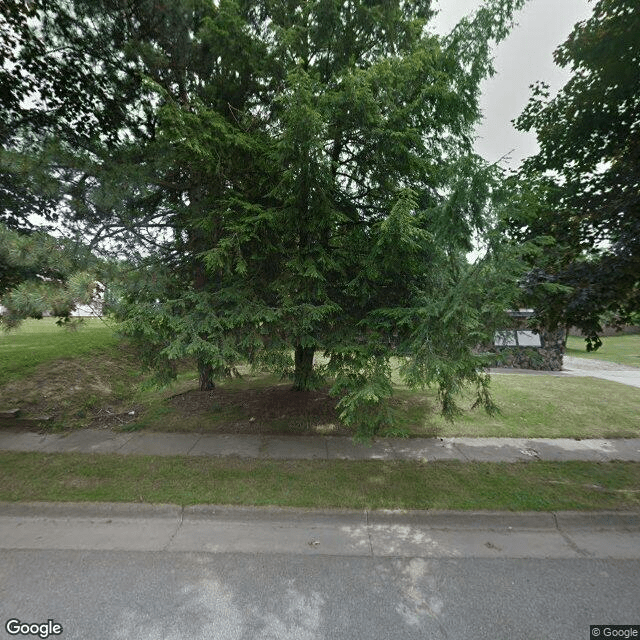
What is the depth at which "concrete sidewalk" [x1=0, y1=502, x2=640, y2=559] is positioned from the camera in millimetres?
3184

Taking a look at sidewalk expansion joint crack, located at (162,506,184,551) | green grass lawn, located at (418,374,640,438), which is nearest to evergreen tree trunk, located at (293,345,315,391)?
green grass lawn, located at (418,374,640,438)

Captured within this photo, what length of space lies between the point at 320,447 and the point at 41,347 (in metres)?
9.76

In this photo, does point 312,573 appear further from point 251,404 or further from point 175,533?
point 251,404

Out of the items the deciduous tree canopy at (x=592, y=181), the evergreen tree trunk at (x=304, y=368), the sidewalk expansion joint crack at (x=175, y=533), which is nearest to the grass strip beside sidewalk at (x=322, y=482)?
the sidewalk expansion joint crack at (x=175, y=533)

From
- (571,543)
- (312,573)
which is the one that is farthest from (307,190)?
(571,543)

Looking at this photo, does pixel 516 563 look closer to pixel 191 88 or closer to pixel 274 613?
pixel 274 613

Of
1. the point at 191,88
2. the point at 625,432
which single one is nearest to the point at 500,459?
the point at 625,432

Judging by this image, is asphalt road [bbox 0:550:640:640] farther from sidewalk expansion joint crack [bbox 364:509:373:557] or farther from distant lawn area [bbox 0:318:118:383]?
distant lawn area [bbox 0:318:118:383]

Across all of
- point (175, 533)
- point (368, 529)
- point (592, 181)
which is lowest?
point (175, 533)

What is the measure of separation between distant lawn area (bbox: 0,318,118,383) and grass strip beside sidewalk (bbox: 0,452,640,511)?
12.2ft

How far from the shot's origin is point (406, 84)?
14.8ft

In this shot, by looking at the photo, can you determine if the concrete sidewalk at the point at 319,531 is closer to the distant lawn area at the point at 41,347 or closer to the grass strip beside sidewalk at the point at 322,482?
the grass strip beside sidewalk at the point at 322,482

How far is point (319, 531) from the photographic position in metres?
3.46

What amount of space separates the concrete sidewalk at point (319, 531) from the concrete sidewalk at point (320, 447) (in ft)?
4.31
